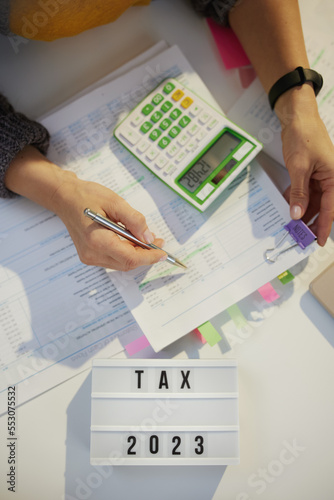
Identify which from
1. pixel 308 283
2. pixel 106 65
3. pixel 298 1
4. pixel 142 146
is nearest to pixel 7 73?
Answer: pixel 106 65

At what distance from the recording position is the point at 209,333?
23.4 inches

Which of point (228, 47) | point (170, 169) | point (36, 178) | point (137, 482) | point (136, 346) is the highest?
point (228, 47)

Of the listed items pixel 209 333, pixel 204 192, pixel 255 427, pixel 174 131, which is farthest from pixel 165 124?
pixel 255 427

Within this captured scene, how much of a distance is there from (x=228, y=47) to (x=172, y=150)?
236 millimetres

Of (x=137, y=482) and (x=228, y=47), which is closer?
(x=137, y=482)

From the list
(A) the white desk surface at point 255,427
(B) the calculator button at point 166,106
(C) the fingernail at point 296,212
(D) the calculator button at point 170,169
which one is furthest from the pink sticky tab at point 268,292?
(B) the calculator button at point 166,106

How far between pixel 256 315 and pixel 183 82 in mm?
425

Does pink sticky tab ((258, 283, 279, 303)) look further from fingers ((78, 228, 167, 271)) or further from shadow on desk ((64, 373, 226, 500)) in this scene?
shadow on desk ((64, 373, 226, 500))

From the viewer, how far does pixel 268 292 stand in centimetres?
61

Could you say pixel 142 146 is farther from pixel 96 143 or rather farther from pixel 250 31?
pixel 250 31

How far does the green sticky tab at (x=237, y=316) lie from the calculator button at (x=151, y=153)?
281mm

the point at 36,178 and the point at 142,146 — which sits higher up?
the point at 142,146

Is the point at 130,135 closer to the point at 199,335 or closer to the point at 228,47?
the point at 228,47

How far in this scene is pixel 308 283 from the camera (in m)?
0.62
